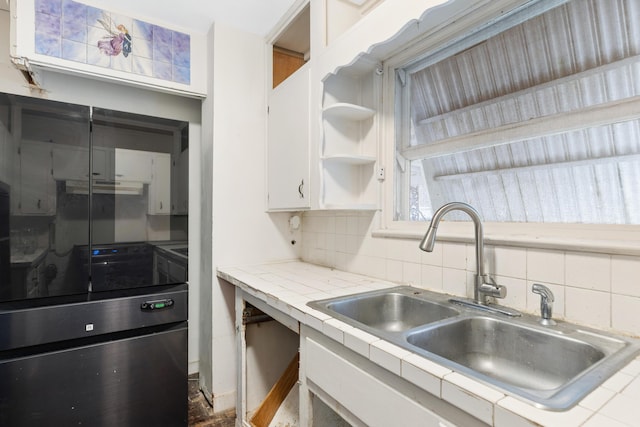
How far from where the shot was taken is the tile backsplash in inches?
35.7

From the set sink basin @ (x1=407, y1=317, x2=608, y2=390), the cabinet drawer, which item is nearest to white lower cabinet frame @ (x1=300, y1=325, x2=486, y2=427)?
the cabinet drawer

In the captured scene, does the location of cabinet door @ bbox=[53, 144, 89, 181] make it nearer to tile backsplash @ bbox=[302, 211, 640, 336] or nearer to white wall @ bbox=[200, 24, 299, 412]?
white wall @ bbox=[200, 24, 299, 412]

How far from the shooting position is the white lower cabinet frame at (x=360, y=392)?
0.72 m

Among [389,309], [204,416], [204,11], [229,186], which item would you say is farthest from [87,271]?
[204,11]

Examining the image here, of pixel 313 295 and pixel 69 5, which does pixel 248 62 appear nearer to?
pixel 69 5

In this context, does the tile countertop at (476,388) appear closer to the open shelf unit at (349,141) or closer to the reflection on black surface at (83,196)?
the open shelf unit at (349,141)

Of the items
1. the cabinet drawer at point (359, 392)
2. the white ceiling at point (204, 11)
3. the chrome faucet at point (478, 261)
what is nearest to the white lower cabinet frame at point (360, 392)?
the cabinet drawer at point (359, 392)

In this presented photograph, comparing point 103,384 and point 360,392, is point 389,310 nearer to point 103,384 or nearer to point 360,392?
point 360,392

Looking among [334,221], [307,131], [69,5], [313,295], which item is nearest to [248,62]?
[307,131]

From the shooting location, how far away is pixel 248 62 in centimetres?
212

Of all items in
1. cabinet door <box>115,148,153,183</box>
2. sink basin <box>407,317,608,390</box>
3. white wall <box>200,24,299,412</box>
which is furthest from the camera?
white wall <box>200,24,299,412</box>

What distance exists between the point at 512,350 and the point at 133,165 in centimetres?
182

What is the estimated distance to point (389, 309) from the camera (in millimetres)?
1389

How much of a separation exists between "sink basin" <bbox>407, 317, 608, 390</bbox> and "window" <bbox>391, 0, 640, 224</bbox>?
42 cm
